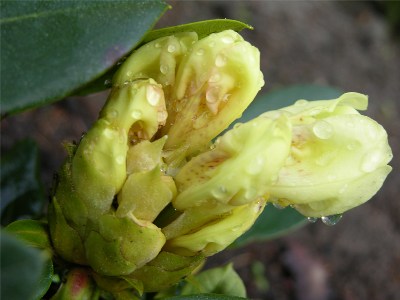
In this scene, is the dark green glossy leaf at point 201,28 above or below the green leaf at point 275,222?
above

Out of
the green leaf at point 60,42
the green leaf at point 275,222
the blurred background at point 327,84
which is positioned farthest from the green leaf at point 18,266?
the blurred background at point 327,84

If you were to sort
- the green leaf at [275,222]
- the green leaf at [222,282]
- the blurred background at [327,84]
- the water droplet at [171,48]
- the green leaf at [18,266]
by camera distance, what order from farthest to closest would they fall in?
the blurred background at [327,84], the green leaf at [275,222], the green leaf at [222,282], the water droplet at [171,48], the green leaf at [18,266]

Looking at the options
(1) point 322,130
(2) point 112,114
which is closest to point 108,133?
(2) point 112,114

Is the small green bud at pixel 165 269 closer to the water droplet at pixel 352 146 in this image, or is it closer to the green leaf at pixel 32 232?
the green leaf at pixel 32 232

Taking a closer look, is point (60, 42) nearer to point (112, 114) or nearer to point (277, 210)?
point (112, 114)

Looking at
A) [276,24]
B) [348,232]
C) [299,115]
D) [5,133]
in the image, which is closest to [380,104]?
[276,24]
